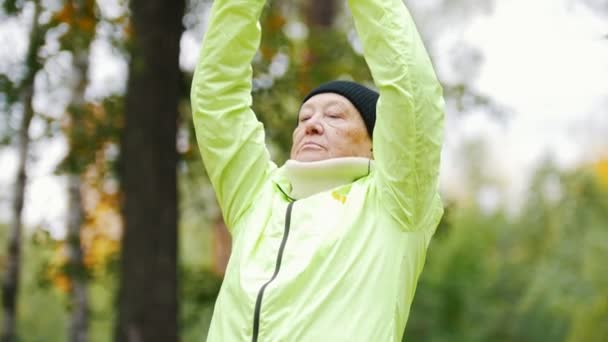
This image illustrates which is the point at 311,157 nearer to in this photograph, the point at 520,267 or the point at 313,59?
the point at 313,59

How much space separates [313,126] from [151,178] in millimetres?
4639

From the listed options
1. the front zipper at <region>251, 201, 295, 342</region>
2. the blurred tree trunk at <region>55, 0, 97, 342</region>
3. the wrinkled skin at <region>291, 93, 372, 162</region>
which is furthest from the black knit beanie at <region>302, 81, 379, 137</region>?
the blurred tree trunk at <region>55, 0, 97, 342</region>

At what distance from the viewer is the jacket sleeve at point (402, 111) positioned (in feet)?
10.7

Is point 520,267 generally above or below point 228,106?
below

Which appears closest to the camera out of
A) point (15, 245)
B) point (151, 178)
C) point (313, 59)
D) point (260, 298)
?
point (260, 298)

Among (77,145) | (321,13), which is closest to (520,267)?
(321,13)

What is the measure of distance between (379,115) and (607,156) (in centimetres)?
3226

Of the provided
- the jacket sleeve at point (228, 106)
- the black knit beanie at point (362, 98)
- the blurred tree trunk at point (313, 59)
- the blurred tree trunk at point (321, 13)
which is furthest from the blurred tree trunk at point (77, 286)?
the black knit beanie at point (362, 98)

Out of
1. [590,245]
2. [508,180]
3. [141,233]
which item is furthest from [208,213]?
[508,180]

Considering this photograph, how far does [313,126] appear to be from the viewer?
139 inches

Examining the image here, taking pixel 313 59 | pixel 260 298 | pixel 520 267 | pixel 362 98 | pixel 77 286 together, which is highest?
pixel 313 59

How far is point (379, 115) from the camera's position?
3.30 meters

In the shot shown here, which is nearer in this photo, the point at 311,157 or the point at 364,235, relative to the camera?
the point at 364,235

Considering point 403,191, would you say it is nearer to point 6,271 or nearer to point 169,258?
point 169,258
